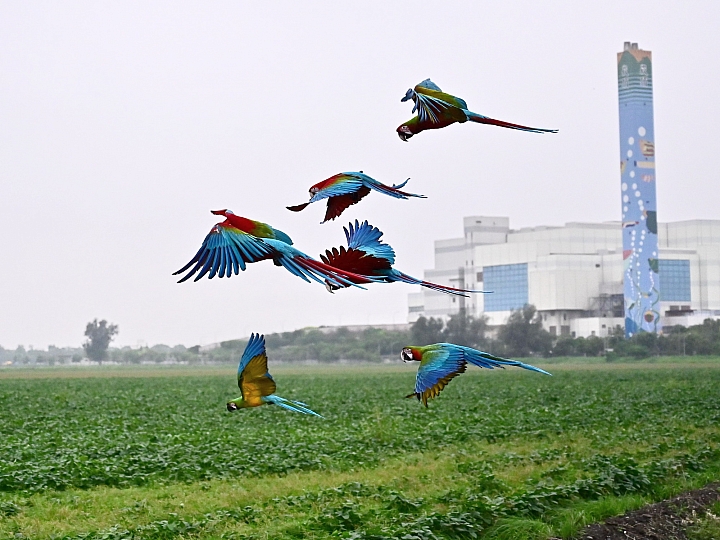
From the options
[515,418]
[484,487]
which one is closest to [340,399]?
[515,418]

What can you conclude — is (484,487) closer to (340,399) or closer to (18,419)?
(18,419)

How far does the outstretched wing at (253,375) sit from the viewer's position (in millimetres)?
1985

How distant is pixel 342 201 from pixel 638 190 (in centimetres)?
12228

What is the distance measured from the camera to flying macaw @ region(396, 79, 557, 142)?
1955mm

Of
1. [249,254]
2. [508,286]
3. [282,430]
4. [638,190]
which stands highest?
[638,190]

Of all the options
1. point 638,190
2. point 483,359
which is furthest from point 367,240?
point 638,190

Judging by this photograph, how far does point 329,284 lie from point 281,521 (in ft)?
39.3

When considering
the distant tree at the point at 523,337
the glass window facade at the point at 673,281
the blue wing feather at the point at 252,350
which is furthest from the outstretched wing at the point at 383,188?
the glass window facade at the point at 673,281

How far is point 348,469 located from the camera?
64.6 ft

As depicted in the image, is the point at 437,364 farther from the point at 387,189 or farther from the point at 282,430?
the point at 282,430

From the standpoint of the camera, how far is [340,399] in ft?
150

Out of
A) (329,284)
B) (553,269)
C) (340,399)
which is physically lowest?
(340,399)

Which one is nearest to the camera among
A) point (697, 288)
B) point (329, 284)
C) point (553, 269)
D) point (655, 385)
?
point (329, 284)

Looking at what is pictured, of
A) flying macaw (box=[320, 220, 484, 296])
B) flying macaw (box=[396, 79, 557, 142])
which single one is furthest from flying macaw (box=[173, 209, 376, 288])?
flying macaw (box=[396, 79, 557, 142])
